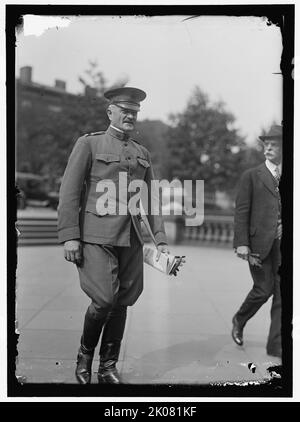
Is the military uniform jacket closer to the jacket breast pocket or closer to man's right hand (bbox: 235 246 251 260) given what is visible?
the jacket breast pocket

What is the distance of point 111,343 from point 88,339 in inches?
8.4

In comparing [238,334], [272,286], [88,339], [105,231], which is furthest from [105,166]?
[238,334]

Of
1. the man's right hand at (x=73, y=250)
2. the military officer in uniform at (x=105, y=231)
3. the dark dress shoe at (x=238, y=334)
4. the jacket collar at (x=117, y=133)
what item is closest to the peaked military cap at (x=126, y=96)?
the military officer in uniform at (x=105, y=231)

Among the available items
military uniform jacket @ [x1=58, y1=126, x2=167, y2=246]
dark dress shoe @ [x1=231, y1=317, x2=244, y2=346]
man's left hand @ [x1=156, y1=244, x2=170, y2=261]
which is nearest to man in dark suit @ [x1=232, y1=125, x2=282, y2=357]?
dark dress shoe @ [x1=231, y1=317, x2=244, y2=346]

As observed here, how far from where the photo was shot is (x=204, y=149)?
19391mm

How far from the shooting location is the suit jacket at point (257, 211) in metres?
4.34

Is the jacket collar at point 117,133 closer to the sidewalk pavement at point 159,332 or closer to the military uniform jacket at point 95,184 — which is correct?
the military uniform jacket at point 95,184

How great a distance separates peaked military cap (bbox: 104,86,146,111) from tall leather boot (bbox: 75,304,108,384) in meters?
1.39

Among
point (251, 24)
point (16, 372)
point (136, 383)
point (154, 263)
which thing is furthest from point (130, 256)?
point (251, 24)

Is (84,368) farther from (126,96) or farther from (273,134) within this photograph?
(273,134)

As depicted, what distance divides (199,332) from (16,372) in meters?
2.06

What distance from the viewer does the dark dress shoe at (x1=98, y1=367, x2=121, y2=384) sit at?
3576 millimetres

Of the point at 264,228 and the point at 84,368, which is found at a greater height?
the point at 264,228
